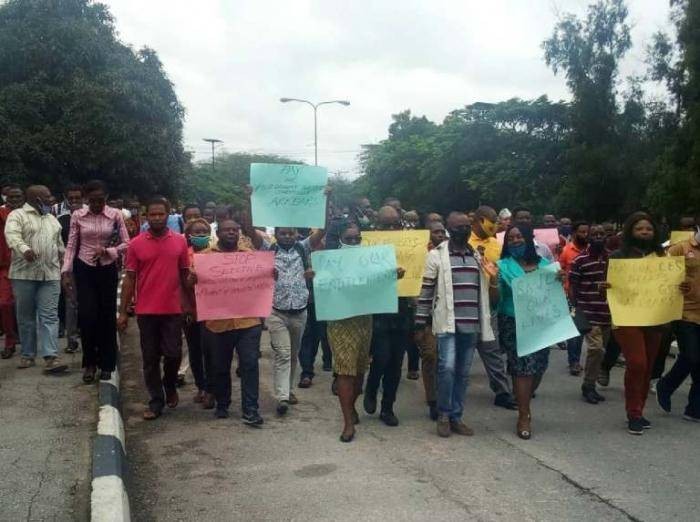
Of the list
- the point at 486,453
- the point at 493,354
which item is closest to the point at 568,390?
the point at 493,354

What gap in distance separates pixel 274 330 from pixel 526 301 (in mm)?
2181

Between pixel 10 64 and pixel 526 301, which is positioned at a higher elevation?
pixel 10 64

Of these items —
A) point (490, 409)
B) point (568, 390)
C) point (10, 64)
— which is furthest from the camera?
point (10, 64)

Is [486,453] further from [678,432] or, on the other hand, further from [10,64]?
[10,64]

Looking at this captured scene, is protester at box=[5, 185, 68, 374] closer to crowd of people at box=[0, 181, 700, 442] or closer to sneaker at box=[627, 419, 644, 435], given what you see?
crowd of people at box=[0, 181, 700, 442]

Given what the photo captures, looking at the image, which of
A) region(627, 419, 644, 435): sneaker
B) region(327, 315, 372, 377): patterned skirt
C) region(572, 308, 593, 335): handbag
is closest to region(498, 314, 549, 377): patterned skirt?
region(627, 419, 644, 435): sneaker

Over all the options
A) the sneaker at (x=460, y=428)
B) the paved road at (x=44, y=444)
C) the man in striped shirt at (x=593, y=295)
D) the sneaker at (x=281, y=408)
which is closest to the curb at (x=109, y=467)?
the paved road at (x=44, y=444)

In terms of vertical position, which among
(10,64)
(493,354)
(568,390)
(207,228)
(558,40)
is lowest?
(568,390)

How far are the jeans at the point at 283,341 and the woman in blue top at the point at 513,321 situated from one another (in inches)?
70.6

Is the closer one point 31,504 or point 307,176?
point 31,504

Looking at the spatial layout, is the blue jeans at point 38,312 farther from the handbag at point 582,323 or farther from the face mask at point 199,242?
the handbag at point 582,323

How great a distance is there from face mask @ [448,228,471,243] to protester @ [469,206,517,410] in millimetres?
349

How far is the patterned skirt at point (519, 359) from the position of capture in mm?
6305

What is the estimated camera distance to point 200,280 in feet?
21.3
